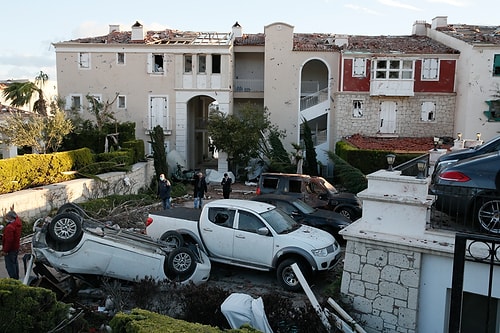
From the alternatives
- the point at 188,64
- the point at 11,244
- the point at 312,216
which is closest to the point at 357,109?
the point at 188,64

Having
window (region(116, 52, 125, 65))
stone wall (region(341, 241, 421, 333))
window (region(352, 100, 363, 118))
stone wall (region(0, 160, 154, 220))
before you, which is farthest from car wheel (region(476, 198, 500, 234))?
window (region(116, 52, 125, 65))

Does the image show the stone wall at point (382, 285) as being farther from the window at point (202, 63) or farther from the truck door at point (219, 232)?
the window at point (202, 63)

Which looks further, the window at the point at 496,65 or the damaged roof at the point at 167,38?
the damaged roof at the point at 167,38

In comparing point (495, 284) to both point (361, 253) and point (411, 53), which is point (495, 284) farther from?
point (411, 53)

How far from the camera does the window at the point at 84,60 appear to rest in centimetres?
3216

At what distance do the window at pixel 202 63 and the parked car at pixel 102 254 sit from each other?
2332 cm

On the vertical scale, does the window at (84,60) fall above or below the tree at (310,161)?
above

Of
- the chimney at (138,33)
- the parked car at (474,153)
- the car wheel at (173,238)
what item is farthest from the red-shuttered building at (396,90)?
the car wheel at (173,238)

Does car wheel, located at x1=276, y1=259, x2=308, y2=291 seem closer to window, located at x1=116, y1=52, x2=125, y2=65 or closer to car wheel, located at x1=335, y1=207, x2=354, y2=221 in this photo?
car wheel, located at x1=335, y1=207, x2=354, y2=221

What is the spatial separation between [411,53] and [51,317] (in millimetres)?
28034

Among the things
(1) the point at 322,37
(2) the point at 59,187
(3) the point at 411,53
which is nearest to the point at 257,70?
(1) the point at 322,37

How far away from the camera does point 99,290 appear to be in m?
9.27

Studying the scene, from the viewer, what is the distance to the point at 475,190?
6.75 metres

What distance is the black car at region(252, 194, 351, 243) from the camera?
12938 mm
